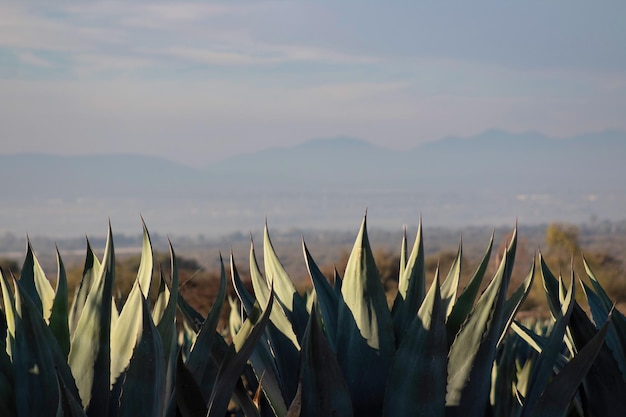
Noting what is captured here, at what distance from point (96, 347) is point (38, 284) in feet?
1.95

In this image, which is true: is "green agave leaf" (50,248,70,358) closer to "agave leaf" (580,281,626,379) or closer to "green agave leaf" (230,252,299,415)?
"green agave leaf" (230,252,299,415)

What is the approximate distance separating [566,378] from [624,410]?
1.19 feet

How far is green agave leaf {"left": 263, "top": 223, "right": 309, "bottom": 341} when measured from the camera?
2.16 metres

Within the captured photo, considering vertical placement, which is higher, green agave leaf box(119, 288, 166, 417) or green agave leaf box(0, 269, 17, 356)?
green agave leaf box(0, 269, 17, 356)

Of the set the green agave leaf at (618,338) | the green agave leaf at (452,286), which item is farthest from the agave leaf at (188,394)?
the green agave leaf at (618,338)

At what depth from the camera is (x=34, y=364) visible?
1.78 m

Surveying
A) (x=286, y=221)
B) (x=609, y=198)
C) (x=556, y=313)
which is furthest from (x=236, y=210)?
(x=556, y=313)

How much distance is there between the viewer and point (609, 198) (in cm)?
16225

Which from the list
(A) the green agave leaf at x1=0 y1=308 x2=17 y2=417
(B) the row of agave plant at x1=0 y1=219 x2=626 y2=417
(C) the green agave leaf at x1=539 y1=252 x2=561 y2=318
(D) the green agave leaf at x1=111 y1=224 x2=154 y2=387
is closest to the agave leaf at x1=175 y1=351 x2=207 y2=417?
(B) the row of agave plant at x1=0 y1=219 x2=626 y2=417

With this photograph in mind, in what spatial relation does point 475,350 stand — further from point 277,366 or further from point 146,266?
point 146,266

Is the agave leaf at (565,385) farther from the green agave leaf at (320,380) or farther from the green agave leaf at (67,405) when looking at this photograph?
the green agave leaf at (67,405)

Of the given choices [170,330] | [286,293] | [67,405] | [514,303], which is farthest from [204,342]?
[514,303]

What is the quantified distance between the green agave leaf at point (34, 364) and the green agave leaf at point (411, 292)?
773 mm

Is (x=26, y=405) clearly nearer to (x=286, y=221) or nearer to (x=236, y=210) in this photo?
(x=286, y=221)
